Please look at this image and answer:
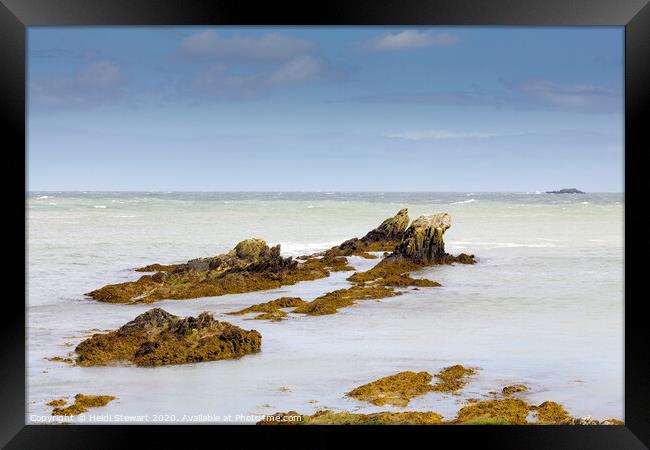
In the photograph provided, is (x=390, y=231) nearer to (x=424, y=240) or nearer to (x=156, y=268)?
(x=424, y=240)

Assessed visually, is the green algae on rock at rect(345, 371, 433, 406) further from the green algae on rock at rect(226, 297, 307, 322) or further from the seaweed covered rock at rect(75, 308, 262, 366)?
the green algae on rock at rect(226, 297, 307, 322)

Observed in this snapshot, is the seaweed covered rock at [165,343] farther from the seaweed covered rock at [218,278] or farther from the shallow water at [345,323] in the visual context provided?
the seaweed covered rock at [218,278]

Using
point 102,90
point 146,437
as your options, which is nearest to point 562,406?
point 146,437

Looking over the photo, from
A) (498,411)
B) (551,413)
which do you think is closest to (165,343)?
(498,411)

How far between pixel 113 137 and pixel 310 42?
1042 cm

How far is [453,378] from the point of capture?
257 inches

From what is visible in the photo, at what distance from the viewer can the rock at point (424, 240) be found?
12664 mm

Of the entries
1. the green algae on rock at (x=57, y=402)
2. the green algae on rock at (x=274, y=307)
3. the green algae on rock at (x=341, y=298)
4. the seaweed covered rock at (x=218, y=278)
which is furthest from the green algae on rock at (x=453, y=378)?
the seaweed covered rock at (x=218, y=278)

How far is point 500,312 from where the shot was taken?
10258 mm

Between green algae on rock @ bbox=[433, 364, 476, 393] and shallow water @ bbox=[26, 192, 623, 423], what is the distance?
151 millimetres

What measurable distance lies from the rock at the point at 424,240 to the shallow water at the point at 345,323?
500 mm

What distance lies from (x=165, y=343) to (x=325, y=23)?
389 centimetres

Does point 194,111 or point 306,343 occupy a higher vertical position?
point 194,111

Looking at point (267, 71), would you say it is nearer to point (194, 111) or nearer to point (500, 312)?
point (194, 111)
